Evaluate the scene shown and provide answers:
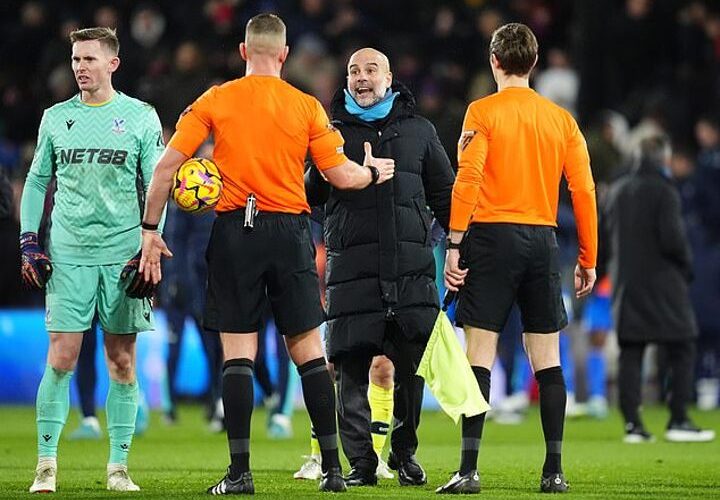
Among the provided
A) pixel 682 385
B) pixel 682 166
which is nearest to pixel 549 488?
pixel 682 385

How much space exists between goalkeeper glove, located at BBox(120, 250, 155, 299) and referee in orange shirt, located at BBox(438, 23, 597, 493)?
60.4 inches

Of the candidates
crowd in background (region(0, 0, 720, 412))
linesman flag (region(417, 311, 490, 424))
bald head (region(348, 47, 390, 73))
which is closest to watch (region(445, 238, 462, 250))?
linesman flag (region(417, 311, 490, 424))

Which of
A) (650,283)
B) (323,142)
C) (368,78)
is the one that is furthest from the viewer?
(650,283)

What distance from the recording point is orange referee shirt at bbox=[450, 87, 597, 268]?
329 inches

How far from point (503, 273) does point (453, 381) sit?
616 millimetres

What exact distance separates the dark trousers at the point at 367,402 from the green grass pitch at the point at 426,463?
0.24 meters

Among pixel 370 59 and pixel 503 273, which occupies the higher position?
pixel 370 59

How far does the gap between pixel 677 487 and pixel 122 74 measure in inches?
500

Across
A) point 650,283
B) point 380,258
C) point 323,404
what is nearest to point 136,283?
point 323,404

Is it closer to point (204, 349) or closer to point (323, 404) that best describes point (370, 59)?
point (323, 404)

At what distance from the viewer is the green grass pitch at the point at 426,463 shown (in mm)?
8625

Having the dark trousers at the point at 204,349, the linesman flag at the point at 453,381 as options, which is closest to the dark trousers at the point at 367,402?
the linesman flag at the point at 453,381

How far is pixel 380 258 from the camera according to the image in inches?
347

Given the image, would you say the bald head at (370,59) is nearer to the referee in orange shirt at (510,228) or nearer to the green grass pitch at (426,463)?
the referee in orange shirt at (510,228)
